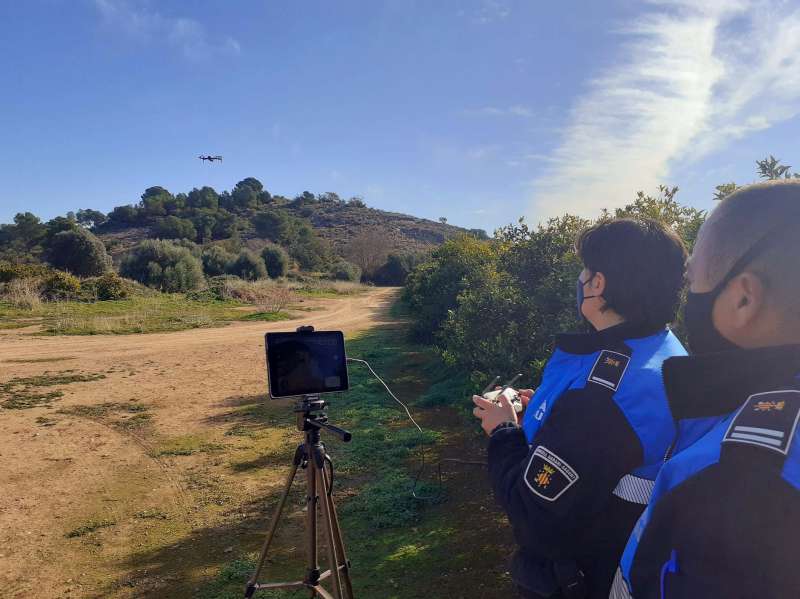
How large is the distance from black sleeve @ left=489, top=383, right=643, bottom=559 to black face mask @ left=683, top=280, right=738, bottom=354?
0.99ft

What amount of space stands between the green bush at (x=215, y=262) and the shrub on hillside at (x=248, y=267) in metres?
0.38

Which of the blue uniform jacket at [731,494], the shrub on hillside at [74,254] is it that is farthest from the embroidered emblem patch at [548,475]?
the shrub on hillside at [74,254]

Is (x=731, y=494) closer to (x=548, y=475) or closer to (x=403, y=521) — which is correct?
(x=548, y=475)

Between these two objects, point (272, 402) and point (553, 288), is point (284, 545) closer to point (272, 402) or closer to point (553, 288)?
point (553, 288)

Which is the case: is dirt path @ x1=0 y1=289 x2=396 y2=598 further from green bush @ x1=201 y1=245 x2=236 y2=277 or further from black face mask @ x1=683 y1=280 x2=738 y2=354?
green bush @ x1=201 y1=245 x2=236 y2=277

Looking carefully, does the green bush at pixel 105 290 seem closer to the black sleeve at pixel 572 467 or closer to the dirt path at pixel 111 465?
the dirt path at pixel 111 465

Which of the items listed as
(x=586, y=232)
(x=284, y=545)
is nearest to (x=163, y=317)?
(x=284, y=545)

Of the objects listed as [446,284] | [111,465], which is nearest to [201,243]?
[446,284]

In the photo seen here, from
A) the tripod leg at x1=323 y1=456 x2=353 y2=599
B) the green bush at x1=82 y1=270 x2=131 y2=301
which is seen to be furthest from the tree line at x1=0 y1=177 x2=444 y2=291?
the tripod leg at x1=323 y1=456 x2=353 y2=599

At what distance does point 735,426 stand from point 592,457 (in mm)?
546

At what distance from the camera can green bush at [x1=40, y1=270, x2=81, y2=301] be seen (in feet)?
63.0

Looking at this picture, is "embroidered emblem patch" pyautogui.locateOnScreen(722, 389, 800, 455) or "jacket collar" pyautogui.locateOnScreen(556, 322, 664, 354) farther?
"jacket collar" pyautogui.locateOnScreen(556, 322, 664, 354)

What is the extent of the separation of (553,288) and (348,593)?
301 cm

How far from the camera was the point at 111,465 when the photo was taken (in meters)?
5.64
